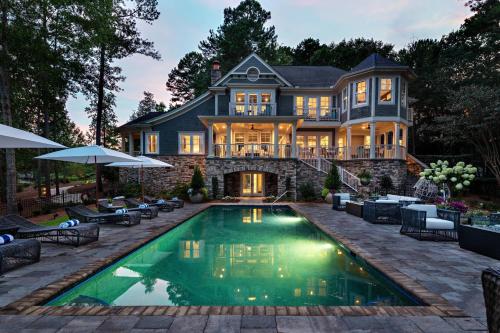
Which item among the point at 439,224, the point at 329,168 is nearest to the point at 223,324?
the point at 439,224

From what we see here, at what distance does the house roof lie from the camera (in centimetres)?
2291

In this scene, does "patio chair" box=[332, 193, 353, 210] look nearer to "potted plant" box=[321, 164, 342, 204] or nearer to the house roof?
"potted plant" box=[321, 164, 342, 204]

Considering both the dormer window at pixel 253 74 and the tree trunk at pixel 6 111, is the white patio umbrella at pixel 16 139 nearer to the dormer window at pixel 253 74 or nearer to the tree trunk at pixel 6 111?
the tree trunk at pixel 6 111

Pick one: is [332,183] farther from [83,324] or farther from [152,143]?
[83,324]

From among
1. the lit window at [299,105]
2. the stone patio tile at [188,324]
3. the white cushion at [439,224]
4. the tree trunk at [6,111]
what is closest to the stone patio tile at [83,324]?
the stone patio tile at [188,324]

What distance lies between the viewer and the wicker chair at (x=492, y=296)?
6.37ft

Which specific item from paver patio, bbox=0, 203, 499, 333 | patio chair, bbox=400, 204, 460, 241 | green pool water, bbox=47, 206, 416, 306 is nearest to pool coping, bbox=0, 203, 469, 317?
paver patio, bbox=0, 203, 499, 333

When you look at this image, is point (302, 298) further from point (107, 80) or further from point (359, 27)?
point (359, 27)

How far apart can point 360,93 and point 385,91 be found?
1.68 m

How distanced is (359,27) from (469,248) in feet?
159

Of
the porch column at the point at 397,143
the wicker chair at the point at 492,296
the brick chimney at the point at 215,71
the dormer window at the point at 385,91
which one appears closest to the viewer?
the wicker chair at the point at 492,296

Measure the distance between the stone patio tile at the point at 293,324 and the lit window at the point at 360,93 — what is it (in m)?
19.1

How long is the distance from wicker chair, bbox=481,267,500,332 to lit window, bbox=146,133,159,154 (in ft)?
72.6

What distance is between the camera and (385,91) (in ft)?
62.3
